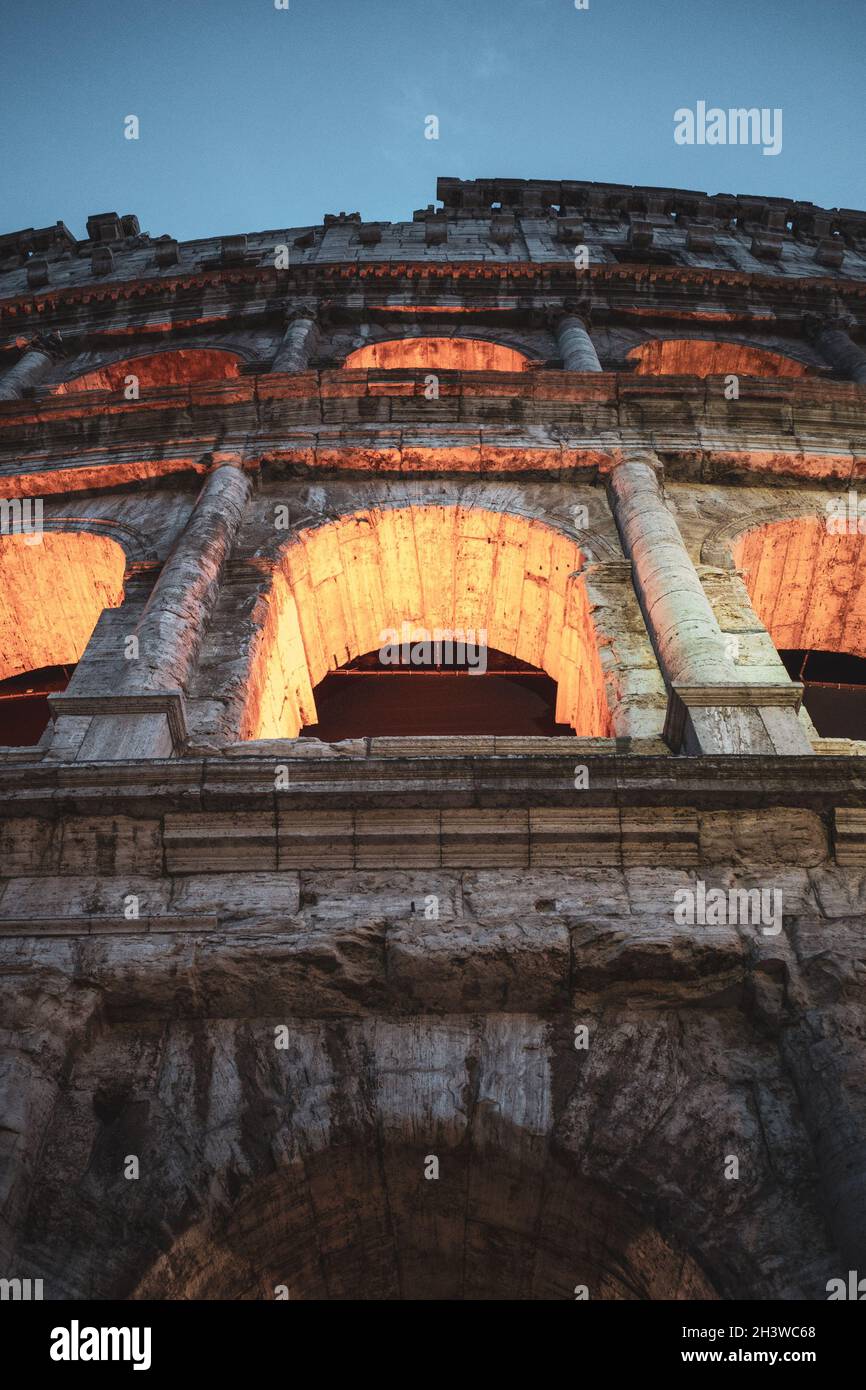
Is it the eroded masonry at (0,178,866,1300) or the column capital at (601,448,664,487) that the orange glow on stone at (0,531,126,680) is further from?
the column capital at (601,448,664,487)

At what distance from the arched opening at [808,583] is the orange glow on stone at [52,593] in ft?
19.5

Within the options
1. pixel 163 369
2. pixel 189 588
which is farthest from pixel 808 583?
pixel 163 369

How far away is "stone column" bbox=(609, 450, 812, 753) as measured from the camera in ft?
21.7

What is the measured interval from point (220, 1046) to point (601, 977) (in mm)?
1890

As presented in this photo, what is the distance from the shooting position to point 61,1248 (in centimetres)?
437

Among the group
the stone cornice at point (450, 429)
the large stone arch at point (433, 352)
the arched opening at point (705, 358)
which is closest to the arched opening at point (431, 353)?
the large stone arch at point (433, 352)

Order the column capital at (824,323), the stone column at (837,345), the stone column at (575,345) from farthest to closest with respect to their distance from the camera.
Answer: the column capital at (824,323)
the stone column at (837,345)
the stone column at (575,345)

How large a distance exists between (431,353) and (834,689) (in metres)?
8.19

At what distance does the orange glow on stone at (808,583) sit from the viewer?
32.7 feet

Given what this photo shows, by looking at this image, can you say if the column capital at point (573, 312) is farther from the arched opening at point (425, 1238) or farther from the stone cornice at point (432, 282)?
the arched opening at point (425, 1238)

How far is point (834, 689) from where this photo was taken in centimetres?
1112

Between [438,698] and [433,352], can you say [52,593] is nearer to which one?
[438,698]

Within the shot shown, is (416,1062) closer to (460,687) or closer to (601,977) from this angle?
(601,977)
